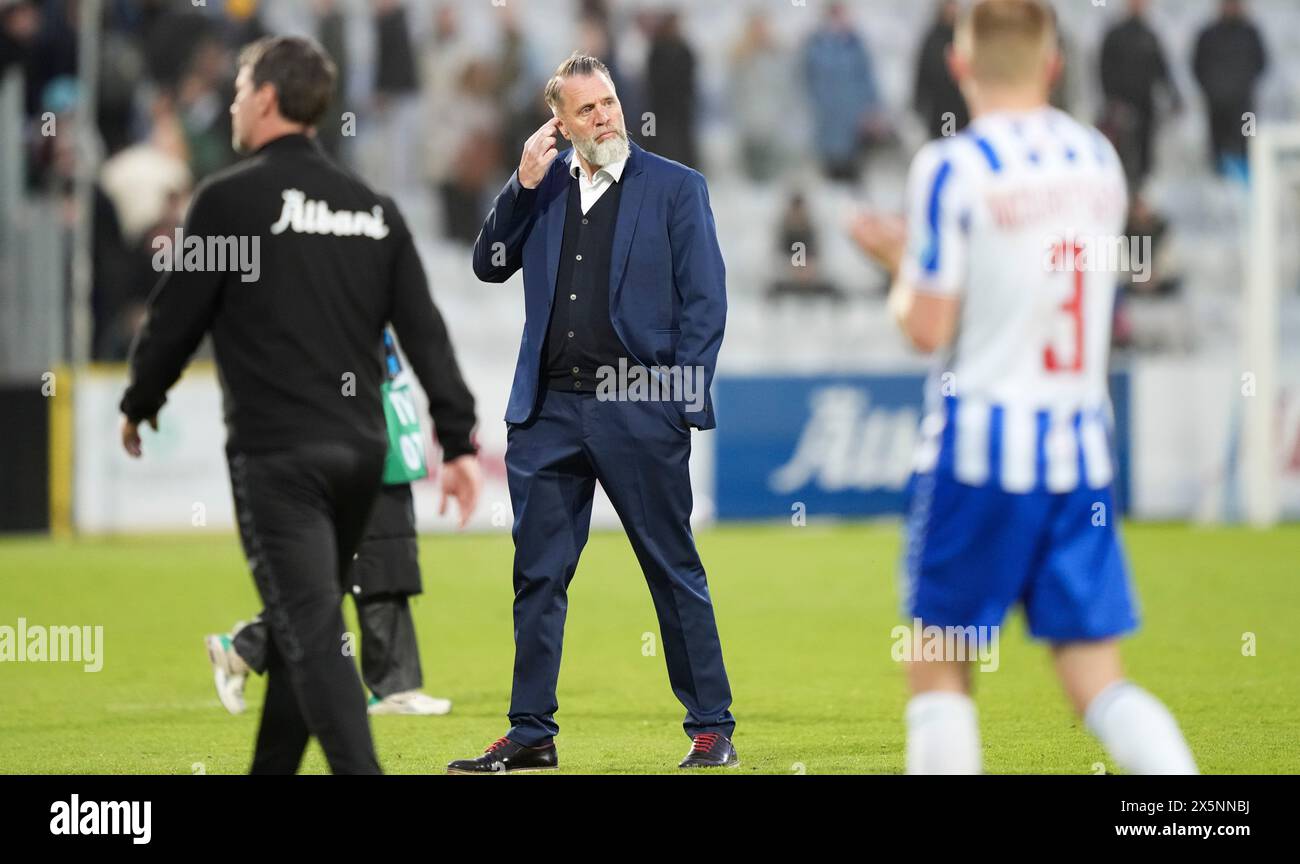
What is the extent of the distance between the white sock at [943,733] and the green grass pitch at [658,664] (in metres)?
1.89

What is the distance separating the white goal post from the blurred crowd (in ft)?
4.26

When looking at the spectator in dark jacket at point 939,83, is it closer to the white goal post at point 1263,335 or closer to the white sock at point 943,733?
the white goal post at point 1263,335

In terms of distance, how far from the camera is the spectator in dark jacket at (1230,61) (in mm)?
20922

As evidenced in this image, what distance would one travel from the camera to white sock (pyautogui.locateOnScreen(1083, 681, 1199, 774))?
4.61 m

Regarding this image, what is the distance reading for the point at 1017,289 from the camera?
466 centimetres

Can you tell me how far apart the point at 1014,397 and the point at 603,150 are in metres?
2.59

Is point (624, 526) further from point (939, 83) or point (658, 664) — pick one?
point (939, 83)

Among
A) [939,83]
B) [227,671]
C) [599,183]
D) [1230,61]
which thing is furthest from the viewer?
[1230,61]

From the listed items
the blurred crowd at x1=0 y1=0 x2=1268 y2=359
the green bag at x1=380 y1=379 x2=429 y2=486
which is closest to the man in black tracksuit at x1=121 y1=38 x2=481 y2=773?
the green bag at x1=380 y1=379 x2=429 y2=486

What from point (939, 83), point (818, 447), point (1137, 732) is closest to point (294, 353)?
point (1137, 732)

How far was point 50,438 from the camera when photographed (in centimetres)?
1769

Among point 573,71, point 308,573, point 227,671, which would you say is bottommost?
point 227,671

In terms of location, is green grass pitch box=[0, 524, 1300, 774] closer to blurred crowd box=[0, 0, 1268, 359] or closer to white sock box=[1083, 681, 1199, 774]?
white sock box=[1083, 681, 1199, 774]
